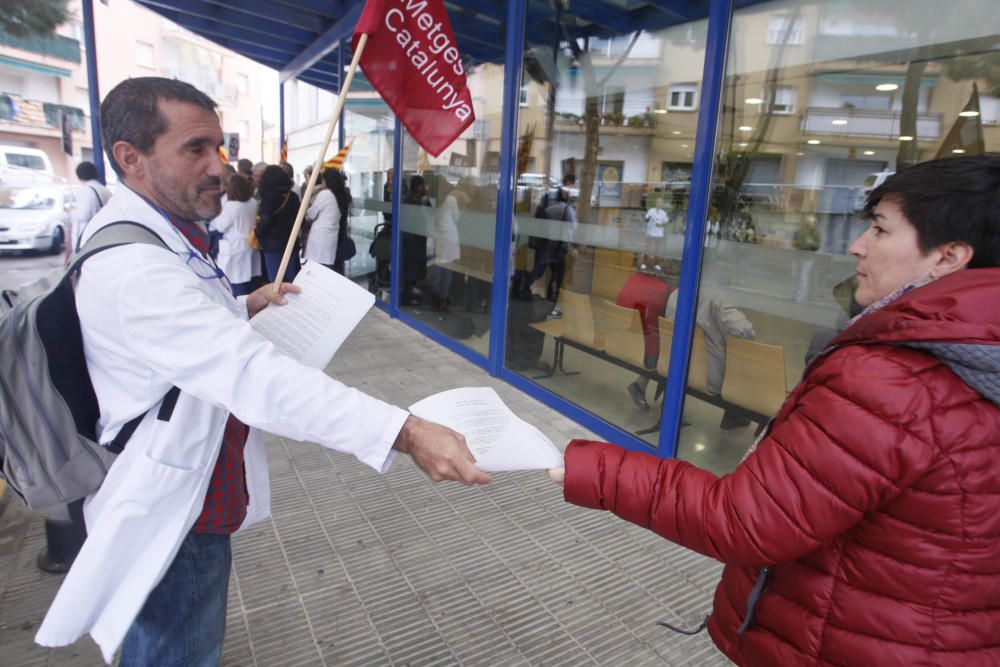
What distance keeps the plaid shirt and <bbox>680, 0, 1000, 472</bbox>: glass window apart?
2784mm

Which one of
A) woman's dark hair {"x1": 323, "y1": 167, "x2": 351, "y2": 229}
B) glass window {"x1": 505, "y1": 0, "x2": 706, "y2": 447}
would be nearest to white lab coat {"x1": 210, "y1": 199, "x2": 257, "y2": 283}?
woman's dark hair {"x1": 323, "y1": 167, "x2": 351, "y2": 229}

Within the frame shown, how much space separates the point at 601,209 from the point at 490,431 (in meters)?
3.31

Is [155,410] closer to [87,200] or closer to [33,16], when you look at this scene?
[87,200]

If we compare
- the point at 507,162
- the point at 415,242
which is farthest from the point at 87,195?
the point at 507,162

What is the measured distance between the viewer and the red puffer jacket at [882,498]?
98 cm

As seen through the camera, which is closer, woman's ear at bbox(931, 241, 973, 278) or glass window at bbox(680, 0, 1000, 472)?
woman's ear at bbox(931, 241, 973, 278)

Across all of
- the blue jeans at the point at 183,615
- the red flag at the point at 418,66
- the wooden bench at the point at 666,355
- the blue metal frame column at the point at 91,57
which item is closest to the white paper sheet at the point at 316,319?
the blue jeans at the point at 183,615

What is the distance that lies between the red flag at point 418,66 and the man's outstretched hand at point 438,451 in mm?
1659

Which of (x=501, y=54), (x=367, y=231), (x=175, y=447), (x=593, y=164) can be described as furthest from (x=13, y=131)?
(x=175, y=447)

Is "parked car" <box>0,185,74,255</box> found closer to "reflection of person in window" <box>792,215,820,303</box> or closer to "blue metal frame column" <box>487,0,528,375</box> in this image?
"blue metal frame column" <box>487,0,528,375</box>

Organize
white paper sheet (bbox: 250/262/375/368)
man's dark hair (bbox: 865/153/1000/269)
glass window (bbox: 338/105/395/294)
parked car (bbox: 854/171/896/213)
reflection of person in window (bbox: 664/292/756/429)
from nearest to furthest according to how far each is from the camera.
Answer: man's dark hair (bbox: 865/153/1000/269)
white paper sheet (bbox: 250/262/375/368)
parked car (bbox: 854/171/896/213)
reflection of person in window (bbox: 664/292/756/429)
glass window (bbox: 338/105/395/294)

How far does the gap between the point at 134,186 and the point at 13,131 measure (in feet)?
24.6

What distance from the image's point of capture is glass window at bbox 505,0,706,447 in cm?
390

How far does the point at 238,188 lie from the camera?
22.8 ft
